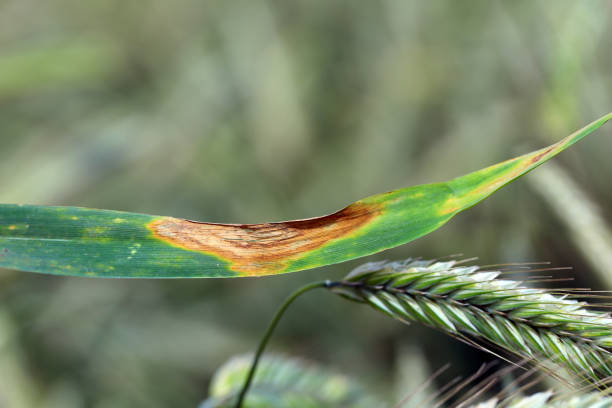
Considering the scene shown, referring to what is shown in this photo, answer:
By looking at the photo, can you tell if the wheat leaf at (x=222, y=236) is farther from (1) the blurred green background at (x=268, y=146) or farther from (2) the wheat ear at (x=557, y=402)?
(1) the blurred green background at (x=268, y=146)

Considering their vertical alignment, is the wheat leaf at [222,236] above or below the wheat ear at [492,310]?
above

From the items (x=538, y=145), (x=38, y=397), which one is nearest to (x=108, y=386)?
A: (x=38, y=397)

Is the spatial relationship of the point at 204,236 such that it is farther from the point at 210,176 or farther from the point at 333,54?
the point at 333,54

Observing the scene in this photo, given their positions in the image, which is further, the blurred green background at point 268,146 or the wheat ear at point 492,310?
the blurred green background at point 268,146

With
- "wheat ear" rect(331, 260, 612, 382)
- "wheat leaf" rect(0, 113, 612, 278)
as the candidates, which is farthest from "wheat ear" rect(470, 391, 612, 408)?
"wheat leaf" rect(0, 113, 612, 278)

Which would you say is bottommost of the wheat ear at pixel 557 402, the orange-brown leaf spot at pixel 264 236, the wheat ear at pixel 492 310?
the wheat ear at pixel 557 402

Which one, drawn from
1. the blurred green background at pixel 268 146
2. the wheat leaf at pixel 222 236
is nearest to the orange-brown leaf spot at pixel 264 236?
the wheat leaf at pixel 222 236
